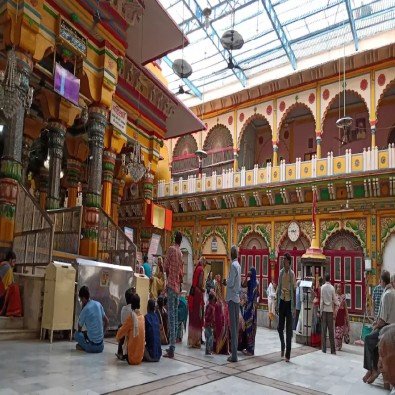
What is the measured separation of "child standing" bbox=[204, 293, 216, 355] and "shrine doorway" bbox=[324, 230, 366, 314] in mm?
9493

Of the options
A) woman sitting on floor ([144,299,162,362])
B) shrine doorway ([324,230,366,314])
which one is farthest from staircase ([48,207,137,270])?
shrine doorway ([324,230,366,314])

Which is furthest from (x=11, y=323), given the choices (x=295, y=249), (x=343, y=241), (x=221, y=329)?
(x=343, y=241)

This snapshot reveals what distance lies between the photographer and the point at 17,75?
716 centimetres

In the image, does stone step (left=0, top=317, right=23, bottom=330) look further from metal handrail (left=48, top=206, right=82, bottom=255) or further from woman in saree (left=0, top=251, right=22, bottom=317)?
metal handrail (left=48, top=206, right=82, bottom=255)

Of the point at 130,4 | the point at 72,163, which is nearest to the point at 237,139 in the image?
the point at 72,163

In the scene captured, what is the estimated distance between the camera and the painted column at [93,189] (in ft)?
30.1

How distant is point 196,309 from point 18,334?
2.90 meters

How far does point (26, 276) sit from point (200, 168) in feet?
47.3

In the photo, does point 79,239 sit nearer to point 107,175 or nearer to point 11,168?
point 11,168

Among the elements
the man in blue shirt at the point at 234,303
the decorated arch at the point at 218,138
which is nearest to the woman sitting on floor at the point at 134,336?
the man in blue shirt at the point at 234,303

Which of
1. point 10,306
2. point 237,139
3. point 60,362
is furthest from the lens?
point 237,139

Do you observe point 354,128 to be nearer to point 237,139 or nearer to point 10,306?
point 237,139

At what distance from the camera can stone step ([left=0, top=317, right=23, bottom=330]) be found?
21.0 ft

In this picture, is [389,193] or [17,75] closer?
[17,75]
